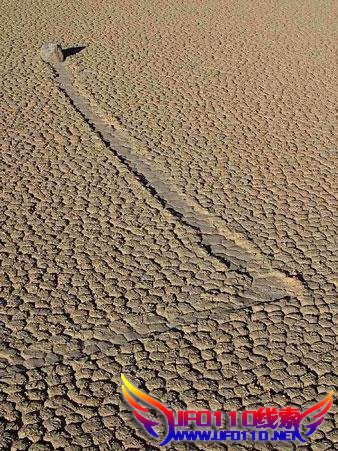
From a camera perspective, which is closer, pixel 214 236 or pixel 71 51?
pixel 214 236

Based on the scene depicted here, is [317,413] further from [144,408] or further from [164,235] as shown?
[164,235]

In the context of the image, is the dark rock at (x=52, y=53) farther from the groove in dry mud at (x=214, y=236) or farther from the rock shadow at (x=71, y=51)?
the groove in dry mud at (x=214, y=236)

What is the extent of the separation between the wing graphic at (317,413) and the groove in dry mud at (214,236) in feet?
2.18

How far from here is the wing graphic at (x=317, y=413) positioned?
2707 millimetres

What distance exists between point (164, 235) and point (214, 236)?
26cm

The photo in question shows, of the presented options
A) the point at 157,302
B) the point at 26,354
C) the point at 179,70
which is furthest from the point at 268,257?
the point at 179,70

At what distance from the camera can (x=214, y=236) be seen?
3.89 metres

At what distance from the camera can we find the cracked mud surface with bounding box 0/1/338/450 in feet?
9.48
